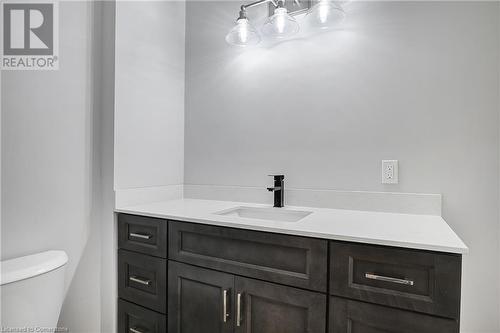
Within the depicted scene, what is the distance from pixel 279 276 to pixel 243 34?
4.34 feet

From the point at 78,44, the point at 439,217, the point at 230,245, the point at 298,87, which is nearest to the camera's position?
the point at 230,245

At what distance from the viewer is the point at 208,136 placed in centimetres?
191

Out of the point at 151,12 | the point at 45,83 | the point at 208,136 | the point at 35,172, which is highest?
the point at 151,12

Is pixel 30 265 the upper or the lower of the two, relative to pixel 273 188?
lower

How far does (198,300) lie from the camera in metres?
1.23

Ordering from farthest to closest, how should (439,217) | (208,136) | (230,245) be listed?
(208,136)
(439,217)
(230,245)

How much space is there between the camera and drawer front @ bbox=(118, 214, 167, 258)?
134cm

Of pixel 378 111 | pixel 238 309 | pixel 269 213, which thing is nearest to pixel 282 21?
pixel 378 111

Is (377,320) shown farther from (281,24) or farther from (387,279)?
(281,24)

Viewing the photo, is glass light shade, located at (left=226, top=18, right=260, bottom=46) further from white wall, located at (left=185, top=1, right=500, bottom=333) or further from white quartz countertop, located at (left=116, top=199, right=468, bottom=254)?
white quartz countertop, located at (left=116, top=199, right=468, bottom=254)

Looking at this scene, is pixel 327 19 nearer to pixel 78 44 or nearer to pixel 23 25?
pixel 78 44

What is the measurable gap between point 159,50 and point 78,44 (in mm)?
458

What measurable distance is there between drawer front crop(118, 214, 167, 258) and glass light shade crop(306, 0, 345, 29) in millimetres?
1294

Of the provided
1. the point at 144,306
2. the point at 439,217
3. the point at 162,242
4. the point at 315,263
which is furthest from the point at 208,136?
the point at 439,217
